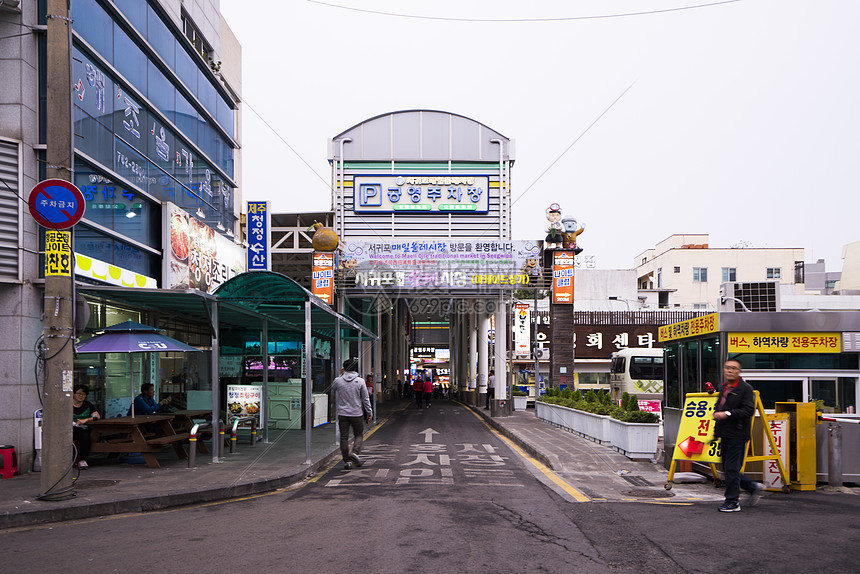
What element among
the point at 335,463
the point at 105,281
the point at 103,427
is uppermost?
the point at 105,281

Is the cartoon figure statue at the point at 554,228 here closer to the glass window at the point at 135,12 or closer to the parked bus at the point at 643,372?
the parked bus at the point at 643,372

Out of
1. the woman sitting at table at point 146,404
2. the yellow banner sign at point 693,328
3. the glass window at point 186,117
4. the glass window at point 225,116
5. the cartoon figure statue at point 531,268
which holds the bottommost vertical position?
the woman sitting at table at point 146,404

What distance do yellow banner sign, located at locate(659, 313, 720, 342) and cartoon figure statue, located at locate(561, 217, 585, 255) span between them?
41.6ft

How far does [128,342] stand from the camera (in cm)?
1170

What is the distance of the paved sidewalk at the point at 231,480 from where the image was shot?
331 inches

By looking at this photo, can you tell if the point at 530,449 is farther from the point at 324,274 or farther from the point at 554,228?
the point at 324,274

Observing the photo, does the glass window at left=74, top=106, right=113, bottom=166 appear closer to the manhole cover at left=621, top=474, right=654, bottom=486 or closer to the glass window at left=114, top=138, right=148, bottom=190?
the glass window at left=114, top=138, right=148, bottom=190

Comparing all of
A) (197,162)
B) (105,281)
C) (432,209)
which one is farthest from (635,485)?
(432,209)

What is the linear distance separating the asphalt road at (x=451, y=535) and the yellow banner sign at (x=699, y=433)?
89 centimetres

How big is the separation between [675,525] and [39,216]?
777 centimetres

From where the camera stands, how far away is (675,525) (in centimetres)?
733

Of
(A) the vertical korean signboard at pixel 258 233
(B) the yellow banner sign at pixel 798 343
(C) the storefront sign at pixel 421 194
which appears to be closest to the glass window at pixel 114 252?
(A) the vertical korean signboard at pixel 258 233

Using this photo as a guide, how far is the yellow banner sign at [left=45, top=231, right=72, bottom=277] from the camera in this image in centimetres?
872

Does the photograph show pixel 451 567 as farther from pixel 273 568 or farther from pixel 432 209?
pixel 432 209
